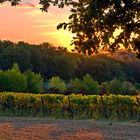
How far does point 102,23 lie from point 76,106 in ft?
101

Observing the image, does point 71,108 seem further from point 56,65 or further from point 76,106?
point 56,65

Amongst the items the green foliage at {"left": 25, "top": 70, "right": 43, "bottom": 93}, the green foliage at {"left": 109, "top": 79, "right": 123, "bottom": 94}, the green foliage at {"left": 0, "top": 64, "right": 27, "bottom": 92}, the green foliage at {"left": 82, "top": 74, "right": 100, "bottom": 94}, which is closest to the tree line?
the green foliage at {"left": 25, "top": 70, "right": 43, "bottom": 93}

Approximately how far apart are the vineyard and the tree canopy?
2761 centimetres

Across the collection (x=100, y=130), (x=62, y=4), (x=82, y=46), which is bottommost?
(x=100, y=130)

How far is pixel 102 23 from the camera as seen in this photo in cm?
1398

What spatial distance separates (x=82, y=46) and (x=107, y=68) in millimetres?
119086

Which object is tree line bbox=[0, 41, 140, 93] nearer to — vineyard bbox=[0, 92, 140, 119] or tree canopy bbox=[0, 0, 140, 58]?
vineyard bbox=[0, 92, 140, 119]

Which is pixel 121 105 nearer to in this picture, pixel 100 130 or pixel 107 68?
pixel 100 130

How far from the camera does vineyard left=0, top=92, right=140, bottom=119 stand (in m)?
43.4

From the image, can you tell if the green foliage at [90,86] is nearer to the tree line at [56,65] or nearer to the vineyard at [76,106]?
the tree line at [56,65]

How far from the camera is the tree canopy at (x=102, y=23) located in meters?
13.1

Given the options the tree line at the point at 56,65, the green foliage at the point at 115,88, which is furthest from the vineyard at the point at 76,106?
the tree line at the point at 56,65

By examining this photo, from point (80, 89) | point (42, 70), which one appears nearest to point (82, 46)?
point (80, 89)

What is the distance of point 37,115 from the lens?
145ft
